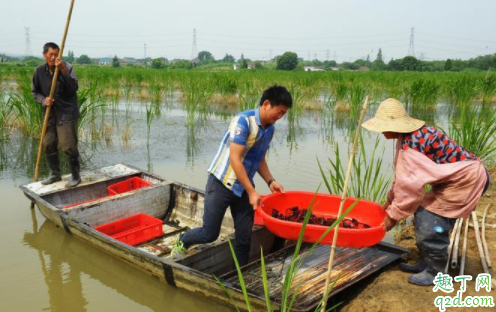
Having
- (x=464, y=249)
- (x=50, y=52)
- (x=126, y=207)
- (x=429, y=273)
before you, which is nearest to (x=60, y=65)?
(x=50, y=52)

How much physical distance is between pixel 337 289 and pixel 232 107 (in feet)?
35.9

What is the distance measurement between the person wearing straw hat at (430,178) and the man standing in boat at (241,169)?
0.67 metres

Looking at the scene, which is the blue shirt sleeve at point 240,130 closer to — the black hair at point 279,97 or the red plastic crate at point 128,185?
the black hair at point 279,97

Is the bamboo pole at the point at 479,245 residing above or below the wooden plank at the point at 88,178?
below

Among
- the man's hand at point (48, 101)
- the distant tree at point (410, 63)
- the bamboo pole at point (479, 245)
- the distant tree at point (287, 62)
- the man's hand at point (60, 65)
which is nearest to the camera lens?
the bamboo pole at point (479, 245)

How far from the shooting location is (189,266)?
291 centimetres

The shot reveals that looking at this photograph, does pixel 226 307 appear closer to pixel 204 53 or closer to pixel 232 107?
pixel 232 107

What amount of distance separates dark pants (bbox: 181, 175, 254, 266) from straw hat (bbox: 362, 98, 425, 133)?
974mm

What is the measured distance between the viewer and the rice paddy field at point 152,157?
10.2ft

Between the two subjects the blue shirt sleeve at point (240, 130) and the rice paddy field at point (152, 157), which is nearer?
the blue shirt sleeve at point (240, 130)

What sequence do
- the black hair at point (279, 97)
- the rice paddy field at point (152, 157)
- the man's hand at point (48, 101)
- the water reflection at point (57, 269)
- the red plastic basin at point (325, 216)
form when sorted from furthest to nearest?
the man's hand at point (48, 101) < the rice paddy field at point (152, 157) < the water reflection at point (57, 269) < the red plastic basin at point (325, 216) < the black hair at point (279, 97)

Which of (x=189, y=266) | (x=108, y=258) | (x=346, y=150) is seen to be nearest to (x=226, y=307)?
(x=189, y=266)

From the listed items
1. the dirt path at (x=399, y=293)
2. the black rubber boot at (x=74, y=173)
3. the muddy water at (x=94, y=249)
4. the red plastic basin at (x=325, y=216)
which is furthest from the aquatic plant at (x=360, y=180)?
the black rubber boot at (x=74, y=173)

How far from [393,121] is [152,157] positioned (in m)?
4.91
